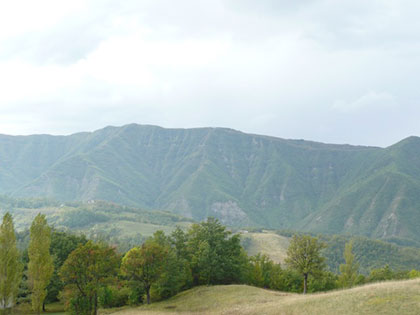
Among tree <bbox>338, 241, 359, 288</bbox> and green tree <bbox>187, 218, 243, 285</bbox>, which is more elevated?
green tree <bbox>187, 218, 243, 285</bbox>

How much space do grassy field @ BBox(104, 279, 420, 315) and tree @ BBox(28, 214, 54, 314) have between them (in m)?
17.4

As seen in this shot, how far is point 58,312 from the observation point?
70.9 m

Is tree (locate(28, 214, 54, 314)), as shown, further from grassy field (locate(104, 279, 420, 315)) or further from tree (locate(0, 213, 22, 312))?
grassy field (locate(104, 279, 420, 315))

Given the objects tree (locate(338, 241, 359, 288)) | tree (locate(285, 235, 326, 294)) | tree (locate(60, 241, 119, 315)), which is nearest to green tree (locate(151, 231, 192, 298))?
tree (locate(60, 241, 119, 315))

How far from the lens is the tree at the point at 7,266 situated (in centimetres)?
5344

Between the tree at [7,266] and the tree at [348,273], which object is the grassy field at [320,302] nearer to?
the tree at [7,266]

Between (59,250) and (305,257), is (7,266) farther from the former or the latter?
(305,257)

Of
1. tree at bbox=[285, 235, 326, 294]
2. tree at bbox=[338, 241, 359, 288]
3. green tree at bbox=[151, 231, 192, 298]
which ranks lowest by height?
tree at bbox=[338, 241, 359, 288]

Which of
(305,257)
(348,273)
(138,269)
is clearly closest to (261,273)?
(305,257)

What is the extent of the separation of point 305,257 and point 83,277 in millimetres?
40094

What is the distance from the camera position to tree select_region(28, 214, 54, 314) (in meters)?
56.7

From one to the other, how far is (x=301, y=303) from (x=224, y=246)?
40022 millimetres

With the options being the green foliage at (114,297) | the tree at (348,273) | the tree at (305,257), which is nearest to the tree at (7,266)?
the green foliage at (114,297)

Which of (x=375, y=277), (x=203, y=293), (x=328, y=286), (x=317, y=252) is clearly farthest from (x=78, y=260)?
(x=375, y=277)
